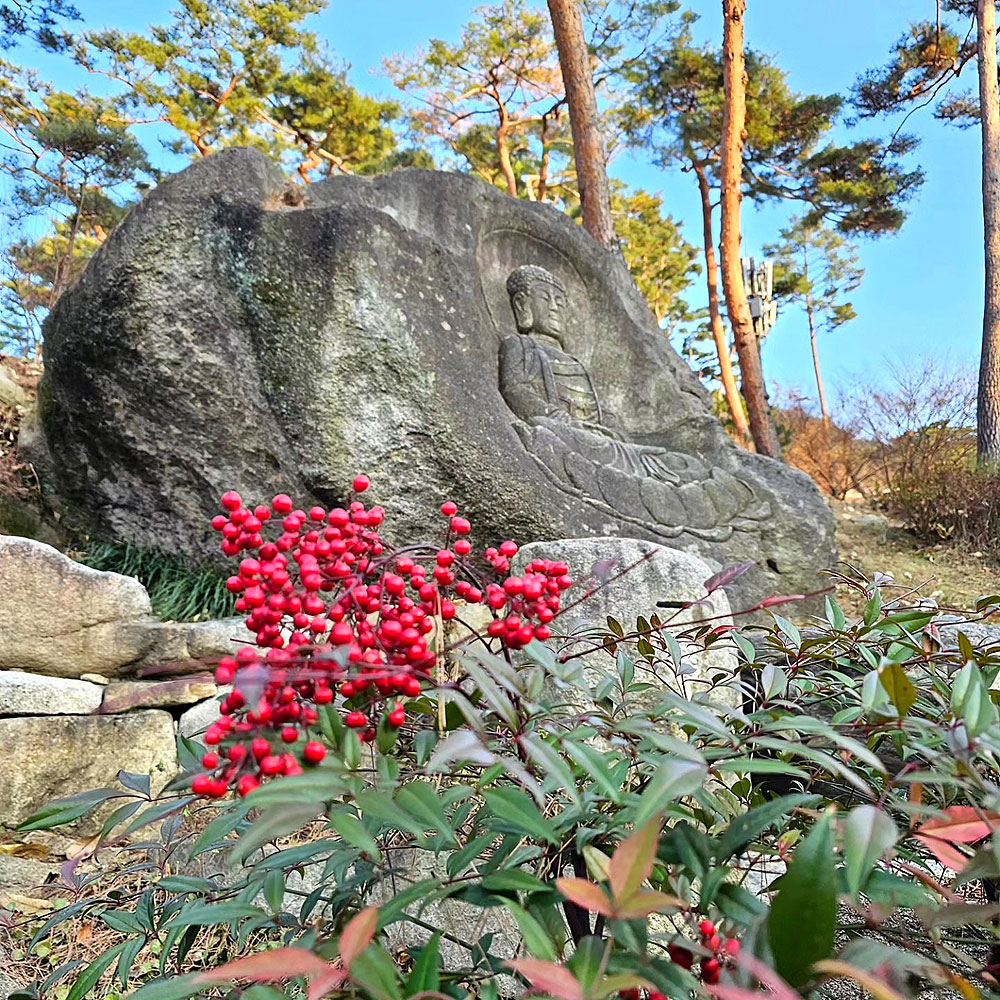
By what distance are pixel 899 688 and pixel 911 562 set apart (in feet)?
21.0

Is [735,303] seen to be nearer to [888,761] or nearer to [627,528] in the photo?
[627,528]

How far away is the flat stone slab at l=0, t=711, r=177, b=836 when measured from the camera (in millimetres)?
2195

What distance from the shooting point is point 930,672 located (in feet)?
2.69

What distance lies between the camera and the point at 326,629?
0.62 m

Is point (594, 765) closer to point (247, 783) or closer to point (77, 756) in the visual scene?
point (247, 783)

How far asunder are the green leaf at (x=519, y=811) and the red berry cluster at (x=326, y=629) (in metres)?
0.10

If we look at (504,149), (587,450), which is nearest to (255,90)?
(504,149)

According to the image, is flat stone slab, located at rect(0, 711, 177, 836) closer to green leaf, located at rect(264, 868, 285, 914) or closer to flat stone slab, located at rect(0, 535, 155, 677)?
flat stone slab, located at rect(0, 535, 155, 677)

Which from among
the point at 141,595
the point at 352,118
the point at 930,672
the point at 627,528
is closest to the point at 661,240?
the point at 352,118

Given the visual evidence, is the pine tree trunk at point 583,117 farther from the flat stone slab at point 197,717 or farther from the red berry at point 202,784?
the red berry at point 202,784

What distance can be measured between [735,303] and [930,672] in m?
7.91

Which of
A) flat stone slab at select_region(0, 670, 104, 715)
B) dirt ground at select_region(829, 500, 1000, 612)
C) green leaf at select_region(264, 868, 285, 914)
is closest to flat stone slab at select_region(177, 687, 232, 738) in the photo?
flat stone slab at select_region(0, 670, 104, 715)

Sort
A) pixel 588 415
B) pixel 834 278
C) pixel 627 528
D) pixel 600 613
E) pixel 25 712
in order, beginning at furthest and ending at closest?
1. pixel 834 278
2. pixel 588 415
3. pixel 627 528
4. pixel 25 712
5. pixel 600 613

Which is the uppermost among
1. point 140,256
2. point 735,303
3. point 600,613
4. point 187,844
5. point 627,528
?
point 735,303
